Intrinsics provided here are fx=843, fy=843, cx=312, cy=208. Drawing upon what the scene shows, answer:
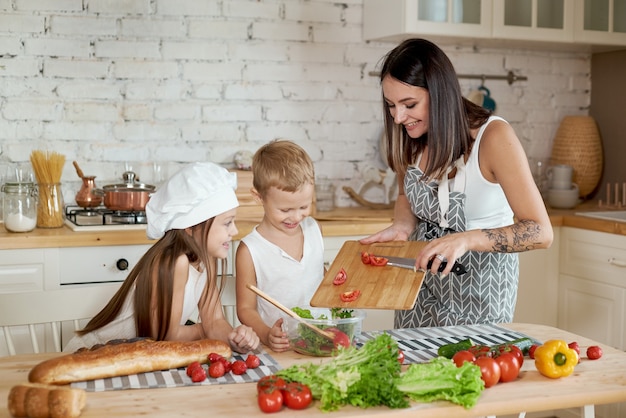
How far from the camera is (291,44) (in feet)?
13.2

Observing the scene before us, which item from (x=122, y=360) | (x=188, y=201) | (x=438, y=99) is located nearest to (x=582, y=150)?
(x=438, y=99)

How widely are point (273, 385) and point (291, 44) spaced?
262cm

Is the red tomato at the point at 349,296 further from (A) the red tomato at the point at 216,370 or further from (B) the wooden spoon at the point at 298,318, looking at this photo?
(A) the red tomato at the point at 216,370

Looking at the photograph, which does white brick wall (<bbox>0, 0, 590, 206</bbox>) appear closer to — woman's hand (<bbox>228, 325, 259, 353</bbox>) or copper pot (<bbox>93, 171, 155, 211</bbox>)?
copper pot (<bbox>93, 171, 155, 211</bbox>)

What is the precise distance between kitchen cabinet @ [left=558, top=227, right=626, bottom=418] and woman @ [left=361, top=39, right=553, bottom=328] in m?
1.24

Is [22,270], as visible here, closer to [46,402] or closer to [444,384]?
[46,402]

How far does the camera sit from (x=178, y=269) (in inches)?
88.4

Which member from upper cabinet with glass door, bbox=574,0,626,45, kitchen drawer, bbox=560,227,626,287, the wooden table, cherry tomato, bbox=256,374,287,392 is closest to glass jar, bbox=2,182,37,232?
the wooden table

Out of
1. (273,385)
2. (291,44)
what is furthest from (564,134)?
(273,385)

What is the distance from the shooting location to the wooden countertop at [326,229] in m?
3.18

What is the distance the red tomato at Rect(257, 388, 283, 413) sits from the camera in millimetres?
1611

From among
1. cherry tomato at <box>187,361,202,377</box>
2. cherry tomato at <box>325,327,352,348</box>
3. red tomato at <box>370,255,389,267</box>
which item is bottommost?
cherry tomato at <box>187,361,202,377</box>

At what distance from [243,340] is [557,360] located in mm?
725

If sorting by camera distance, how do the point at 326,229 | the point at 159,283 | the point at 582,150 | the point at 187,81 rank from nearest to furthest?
the point at 159,283, the point at 326,229, the point at 187,81, the point at 582,150
